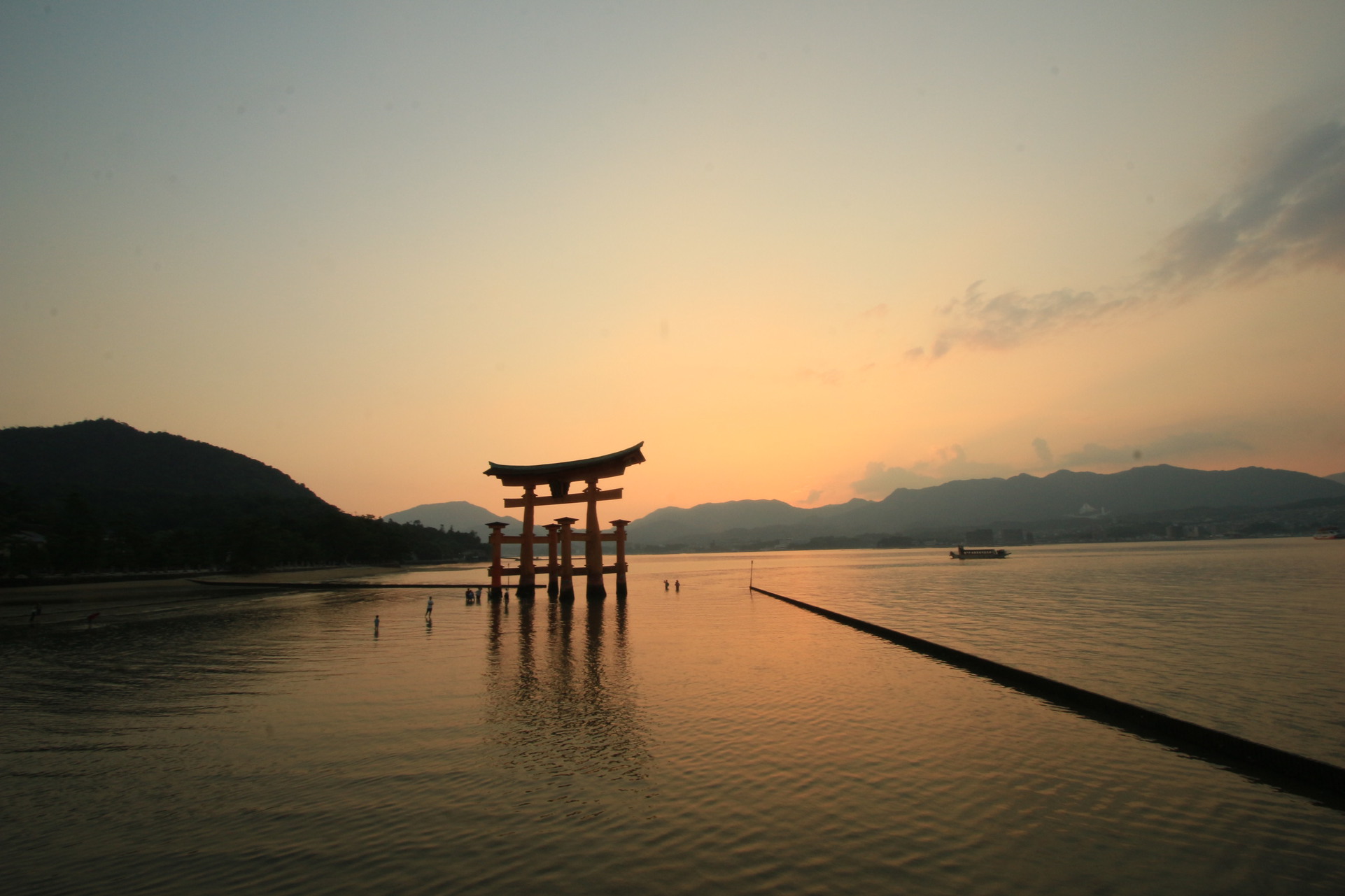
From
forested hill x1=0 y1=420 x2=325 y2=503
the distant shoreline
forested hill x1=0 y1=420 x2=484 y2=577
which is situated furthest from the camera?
forested hill x1=0 y1=420 x2=325 y2=503

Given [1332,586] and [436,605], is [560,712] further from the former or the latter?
[1332,586]

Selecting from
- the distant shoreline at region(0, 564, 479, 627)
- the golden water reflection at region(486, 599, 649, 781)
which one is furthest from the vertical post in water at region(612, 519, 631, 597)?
the distant shoreline at region(0, 564, 479, 627)

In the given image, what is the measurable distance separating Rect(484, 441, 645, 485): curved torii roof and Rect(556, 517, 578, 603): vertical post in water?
2.93 metres

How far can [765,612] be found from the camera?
3134 cm

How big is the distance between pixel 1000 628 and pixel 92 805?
23600 mm

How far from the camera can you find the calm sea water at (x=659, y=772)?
220 inches

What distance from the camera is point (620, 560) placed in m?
42.3

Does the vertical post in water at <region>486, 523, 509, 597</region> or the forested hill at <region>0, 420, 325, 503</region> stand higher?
the forested hill at <region>0, 420, 325, 503</region>

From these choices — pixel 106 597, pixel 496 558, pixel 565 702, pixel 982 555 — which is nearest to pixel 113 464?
pixel 106 597

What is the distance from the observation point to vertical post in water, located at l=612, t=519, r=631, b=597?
4012cm

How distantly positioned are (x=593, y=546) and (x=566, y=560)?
187 cm

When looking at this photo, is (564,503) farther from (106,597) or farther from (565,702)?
(106,597)

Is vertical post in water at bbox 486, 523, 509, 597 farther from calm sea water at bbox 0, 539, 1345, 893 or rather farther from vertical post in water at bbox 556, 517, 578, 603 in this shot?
calm sea water at bbox 0, 539, 1345, 893

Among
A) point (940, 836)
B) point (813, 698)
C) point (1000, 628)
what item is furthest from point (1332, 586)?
point (940, 836)
